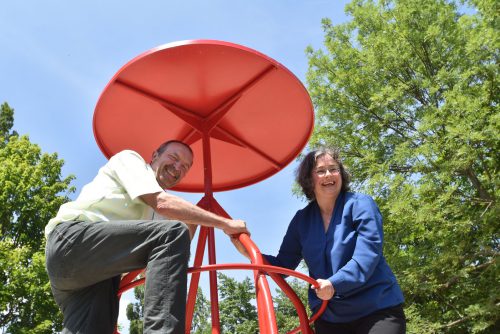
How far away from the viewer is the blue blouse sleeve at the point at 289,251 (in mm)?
3514

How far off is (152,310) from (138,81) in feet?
6.83

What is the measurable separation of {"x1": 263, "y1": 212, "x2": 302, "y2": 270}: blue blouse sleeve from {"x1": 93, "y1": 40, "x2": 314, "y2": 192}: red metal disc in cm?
114

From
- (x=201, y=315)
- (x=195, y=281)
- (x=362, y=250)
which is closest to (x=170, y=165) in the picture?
(x=195, y=281)

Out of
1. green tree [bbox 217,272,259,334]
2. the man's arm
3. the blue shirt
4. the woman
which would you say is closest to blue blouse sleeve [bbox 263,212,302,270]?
the woman

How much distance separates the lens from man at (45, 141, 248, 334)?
2.38m

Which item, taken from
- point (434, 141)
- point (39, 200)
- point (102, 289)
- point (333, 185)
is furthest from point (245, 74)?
point (39, 200)

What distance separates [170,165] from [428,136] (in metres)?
8.25

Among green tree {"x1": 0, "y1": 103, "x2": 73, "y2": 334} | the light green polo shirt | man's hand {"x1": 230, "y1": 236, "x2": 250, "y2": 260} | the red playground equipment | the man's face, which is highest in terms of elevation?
green tree {"x1": 0, "y1": 103, "x2": 73, "y2": 334}

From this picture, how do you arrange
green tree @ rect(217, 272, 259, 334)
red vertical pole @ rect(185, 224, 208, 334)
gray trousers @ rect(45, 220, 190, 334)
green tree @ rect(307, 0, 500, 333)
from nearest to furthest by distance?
gray trousers @ rect(45, 220, 190, 334)
red vertical pole @ rect(185, 224, 208, 334)
green tree @ rect(307, 0, 500, 333)
green tree @ rect(217, 272, 259, 334)

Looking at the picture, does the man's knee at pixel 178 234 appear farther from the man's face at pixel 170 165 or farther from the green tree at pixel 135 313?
the green tree at pixel 135 313

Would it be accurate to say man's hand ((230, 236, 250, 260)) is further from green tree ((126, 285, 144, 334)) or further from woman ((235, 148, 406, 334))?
green tree ((126, 285, 144, 334))

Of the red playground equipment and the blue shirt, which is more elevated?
the red playground equipment

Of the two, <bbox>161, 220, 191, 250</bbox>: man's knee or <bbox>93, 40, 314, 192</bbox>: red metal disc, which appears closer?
<bbox>161, 220, 191, 250</bbox>: man's knee

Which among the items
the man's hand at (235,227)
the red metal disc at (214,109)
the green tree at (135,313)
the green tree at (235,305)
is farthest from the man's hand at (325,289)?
the green tree at (135,313)
